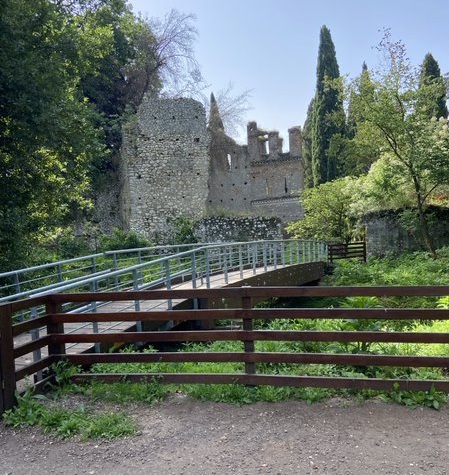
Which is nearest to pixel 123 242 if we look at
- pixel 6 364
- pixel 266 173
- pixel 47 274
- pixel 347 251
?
pixel 47 274

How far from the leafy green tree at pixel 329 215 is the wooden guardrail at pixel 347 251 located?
1.02 meters

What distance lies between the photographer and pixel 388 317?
4090 mm

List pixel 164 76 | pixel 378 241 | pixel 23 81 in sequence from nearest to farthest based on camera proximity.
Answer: pixel 23 81, pixel 378 241, pixel 164 76

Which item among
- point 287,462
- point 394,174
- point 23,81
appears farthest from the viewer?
point 394,174

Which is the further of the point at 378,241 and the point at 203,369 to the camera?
the point at 378,241

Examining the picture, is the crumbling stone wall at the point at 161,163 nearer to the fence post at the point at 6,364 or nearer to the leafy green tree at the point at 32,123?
the leafy green tree at the point at 32,123

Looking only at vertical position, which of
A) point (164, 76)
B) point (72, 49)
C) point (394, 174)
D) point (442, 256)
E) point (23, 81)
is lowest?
point (442, 256)

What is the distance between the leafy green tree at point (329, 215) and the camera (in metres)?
24.5

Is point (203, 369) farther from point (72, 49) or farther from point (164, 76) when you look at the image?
point (164, 76)

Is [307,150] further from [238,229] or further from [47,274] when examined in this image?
[47,274]

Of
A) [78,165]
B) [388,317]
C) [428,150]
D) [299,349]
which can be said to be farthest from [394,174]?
[388,317]

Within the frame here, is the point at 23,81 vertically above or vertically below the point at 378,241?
above

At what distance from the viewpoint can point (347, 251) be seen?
76.6 feet

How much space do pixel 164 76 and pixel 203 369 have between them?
27.3 m
